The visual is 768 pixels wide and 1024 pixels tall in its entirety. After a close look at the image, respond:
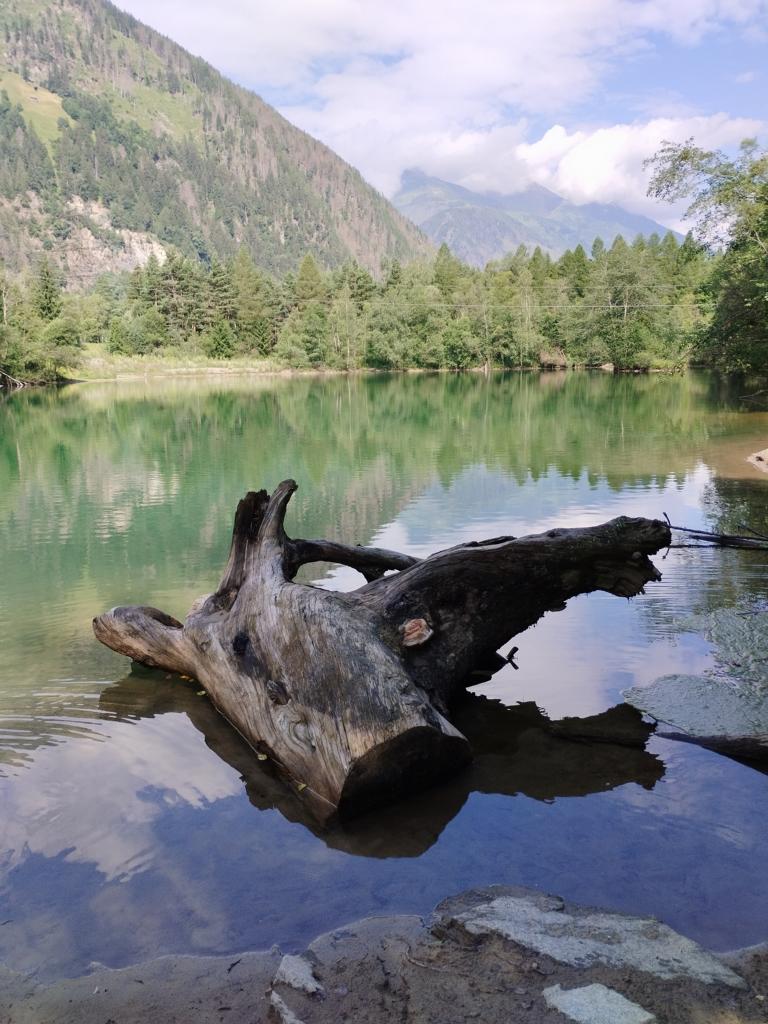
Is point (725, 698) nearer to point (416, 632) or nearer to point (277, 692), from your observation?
point (416, 632)

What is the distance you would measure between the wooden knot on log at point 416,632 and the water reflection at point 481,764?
0.95 m

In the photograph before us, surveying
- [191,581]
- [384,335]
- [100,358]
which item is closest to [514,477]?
[191,581]

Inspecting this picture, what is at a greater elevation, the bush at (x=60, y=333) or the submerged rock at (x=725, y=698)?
the bush at (x=60, y=333)

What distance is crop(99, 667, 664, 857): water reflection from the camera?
A: 5332mm

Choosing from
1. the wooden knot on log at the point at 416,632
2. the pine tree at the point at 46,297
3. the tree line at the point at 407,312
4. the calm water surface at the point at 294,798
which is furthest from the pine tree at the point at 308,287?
the wooden knot on log at the point at 416,632

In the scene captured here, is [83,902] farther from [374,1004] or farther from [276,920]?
[374,1004]

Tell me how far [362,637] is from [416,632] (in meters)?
0.59

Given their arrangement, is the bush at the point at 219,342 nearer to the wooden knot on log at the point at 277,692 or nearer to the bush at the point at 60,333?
the bush at the point at 60,333

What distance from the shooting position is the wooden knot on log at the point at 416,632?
6.33 m

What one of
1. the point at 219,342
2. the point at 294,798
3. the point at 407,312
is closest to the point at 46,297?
the point at 219,342

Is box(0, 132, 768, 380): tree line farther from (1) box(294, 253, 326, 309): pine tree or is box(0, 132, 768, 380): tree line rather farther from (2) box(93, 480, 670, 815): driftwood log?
(2) box(93, 480, 670, 815): driftwood log

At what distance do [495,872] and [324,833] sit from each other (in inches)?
43.1

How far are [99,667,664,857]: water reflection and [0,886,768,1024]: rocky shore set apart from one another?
1.09m

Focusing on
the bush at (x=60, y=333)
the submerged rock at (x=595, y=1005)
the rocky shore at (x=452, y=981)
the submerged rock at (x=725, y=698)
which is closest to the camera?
the submerged rock at (x=595, y=1005)
